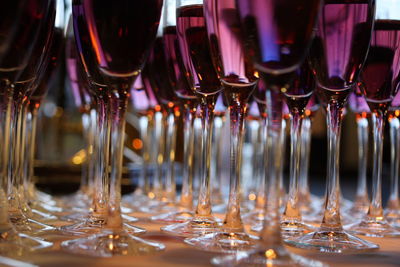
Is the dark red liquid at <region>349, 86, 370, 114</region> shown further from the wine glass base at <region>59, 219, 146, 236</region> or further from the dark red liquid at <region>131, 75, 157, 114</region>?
the wine glass base at <region>59, 219, 146, 236</region>

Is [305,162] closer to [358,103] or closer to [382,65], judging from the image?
[358,103]

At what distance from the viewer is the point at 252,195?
72.1 inches

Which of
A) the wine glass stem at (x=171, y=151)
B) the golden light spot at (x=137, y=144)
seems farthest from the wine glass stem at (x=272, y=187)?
the golden light spot at (x=137, y=144)

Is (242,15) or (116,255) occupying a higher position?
(242,15)

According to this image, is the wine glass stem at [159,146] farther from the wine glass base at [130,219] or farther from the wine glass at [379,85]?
the wine glass at [379,85]

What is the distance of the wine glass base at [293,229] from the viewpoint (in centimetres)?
96

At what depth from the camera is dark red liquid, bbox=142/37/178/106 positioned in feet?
4.13

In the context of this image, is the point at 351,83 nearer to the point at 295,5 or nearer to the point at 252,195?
the point at 295,5

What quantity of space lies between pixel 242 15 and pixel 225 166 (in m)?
3.93

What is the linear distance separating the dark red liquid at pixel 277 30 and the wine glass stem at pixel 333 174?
0.69 feet

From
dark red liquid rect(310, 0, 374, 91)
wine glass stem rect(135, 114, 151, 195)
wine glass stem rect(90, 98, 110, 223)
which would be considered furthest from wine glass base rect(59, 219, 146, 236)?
wine glass stem rect(135, 114, 151, 195)

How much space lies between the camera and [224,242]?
79 cm

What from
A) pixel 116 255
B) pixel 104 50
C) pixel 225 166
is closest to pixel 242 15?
pixel 104 50

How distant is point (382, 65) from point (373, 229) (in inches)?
10.3
